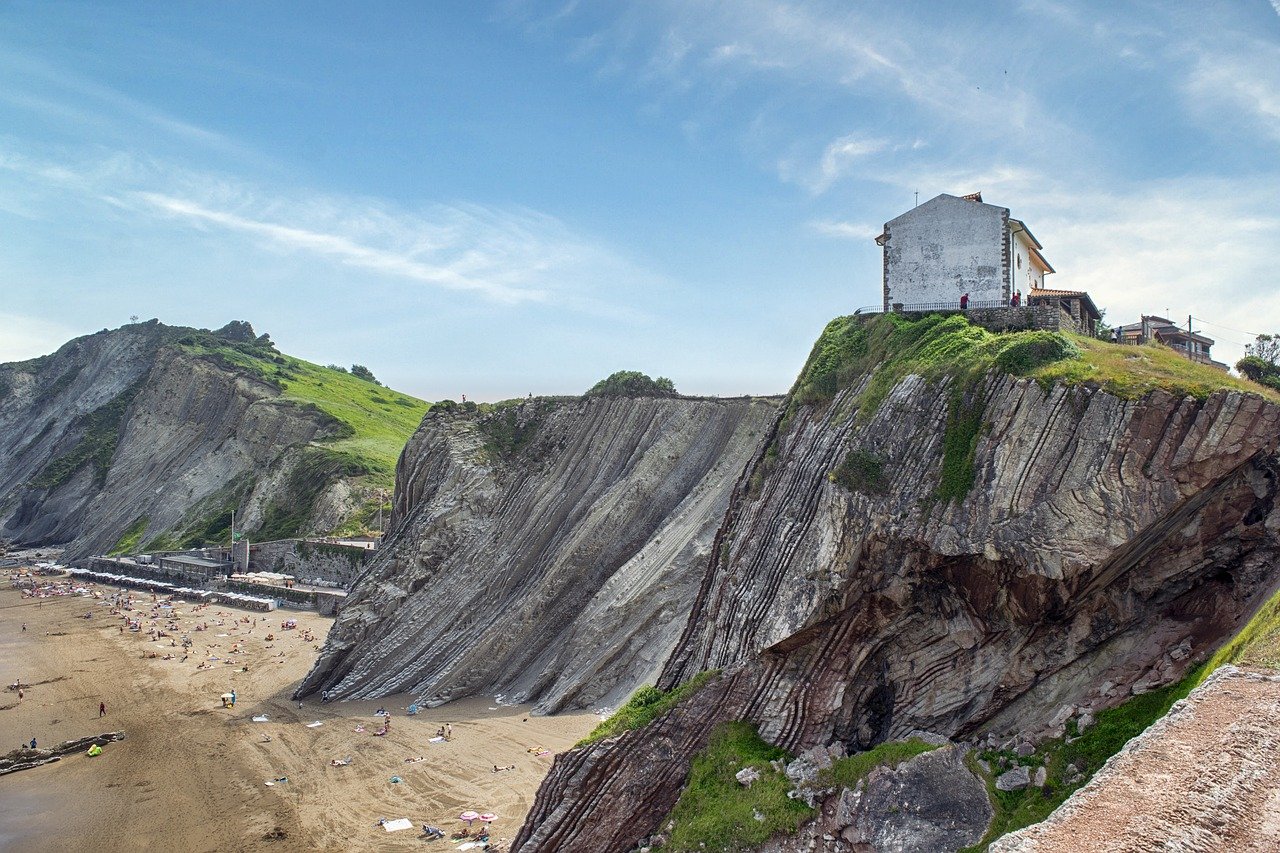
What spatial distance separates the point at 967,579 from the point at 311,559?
53.7 metres

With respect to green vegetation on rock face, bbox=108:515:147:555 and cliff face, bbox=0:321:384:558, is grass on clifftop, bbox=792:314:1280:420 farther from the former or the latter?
green vegetation on rock face, bbox=108:515:147:555

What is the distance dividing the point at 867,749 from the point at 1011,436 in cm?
872

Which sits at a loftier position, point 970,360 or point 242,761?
point 970,360

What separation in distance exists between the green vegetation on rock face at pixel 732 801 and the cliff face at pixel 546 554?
42.3 feet

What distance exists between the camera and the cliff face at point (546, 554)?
121 ft

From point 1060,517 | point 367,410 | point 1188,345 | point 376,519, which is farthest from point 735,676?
point 367,410

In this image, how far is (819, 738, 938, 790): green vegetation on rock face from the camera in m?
19.0

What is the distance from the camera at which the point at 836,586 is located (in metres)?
22.3

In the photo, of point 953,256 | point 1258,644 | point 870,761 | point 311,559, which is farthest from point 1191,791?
point 311,559

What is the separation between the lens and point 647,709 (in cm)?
2372

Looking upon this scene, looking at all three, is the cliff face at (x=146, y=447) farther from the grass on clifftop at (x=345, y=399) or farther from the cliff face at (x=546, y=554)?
the cliff face at (x=546, y=554)

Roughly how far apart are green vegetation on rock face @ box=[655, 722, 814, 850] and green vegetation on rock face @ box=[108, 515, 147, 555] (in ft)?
248

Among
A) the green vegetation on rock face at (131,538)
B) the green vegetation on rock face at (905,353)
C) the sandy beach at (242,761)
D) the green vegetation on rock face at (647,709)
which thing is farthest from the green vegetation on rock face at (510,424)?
the green vegetation on rock face at (131,538)

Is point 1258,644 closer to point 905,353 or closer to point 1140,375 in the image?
point 1140,375
